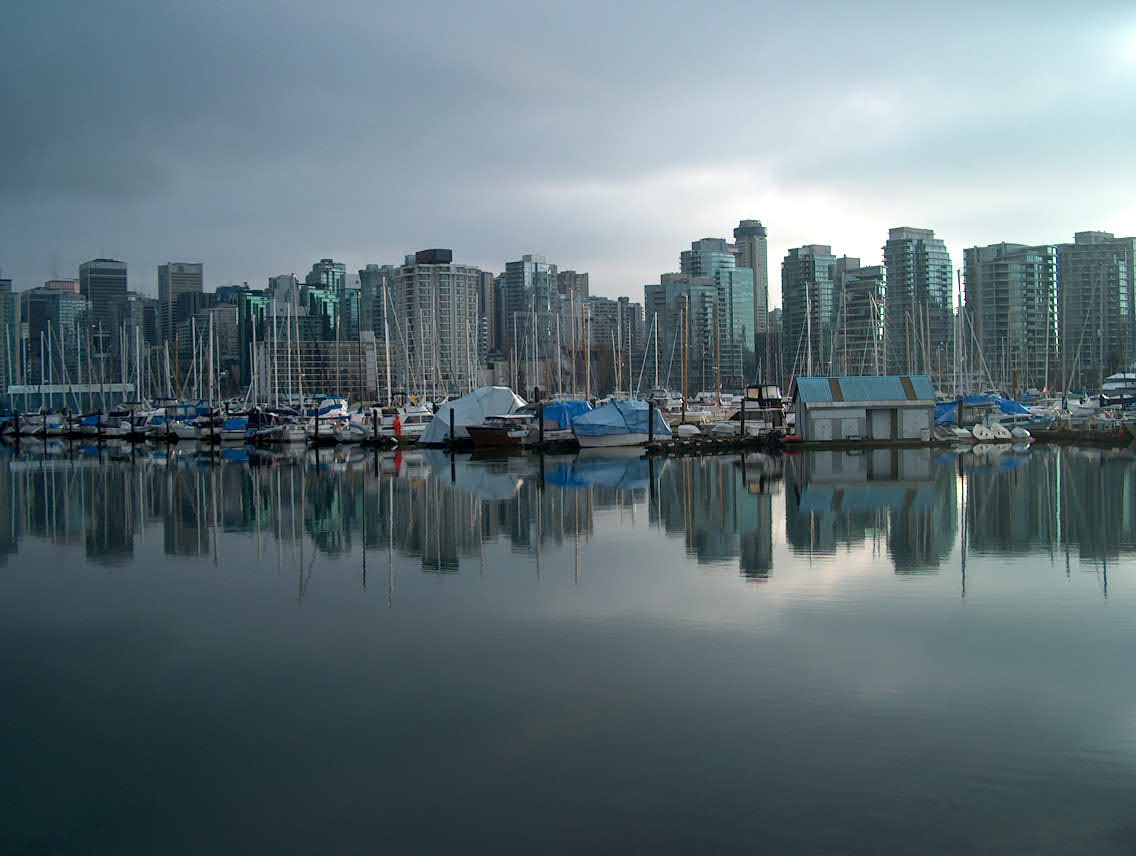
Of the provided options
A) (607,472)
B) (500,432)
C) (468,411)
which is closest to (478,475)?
(607,472)

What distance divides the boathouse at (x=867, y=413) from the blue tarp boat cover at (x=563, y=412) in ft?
46.3

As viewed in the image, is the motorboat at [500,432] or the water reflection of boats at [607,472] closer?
the water reflection of boats at [607,472]

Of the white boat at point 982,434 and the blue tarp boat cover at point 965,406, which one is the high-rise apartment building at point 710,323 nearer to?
the blue tarp boat cover at point 965,406

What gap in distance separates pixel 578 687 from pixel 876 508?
1832 centimetres

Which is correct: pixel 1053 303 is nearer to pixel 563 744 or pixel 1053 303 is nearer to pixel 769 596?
pixel 769 596

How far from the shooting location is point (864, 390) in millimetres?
56750

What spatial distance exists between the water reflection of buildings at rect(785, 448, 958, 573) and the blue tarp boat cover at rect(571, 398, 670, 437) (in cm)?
1415

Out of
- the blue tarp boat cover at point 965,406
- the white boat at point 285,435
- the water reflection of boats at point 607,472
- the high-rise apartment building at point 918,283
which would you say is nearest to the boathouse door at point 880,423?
the blue tarp boat cover at point 965,406

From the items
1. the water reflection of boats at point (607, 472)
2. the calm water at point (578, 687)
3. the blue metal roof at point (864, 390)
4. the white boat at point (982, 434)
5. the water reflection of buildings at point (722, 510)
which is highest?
the blue metal roof at point (864, 390)

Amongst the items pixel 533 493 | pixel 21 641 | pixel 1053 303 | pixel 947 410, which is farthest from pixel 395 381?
pixel 21 641

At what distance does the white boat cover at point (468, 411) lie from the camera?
63.2m

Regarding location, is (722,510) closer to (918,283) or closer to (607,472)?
(607,472)

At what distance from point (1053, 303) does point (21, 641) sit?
123 metres

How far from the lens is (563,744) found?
10141 millimetres
